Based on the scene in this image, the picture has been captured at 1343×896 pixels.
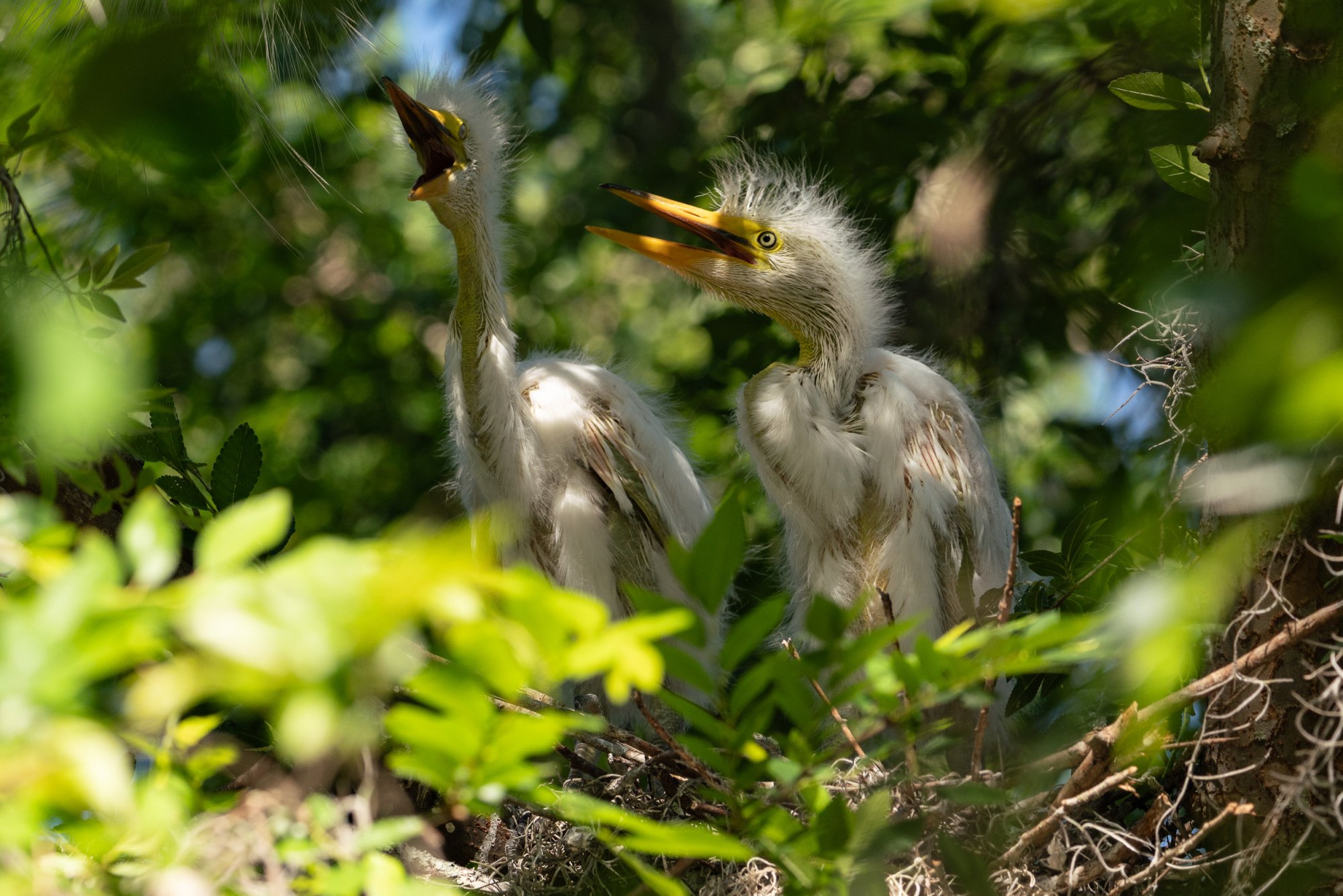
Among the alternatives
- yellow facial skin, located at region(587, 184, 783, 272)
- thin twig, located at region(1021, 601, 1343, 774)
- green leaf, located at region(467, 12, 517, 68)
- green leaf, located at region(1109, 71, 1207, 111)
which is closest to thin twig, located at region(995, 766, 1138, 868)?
thin twig, located at region(1021, 601, 1343, 774)

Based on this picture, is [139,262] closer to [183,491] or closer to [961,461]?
[183,491]

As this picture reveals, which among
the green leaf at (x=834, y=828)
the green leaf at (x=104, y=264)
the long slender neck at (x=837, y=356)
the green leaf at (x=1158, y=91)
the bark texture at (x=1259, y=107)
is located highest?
the bark texture at (x=1259, y=107)

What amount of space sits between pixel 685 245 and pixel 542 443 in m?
0.62

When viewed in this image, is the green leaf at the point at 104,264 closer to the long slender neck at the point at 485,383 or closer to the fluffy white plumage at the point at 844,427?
the long slender neck at the point at 485,383

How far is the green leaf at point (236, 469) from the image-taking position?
6.48 feet

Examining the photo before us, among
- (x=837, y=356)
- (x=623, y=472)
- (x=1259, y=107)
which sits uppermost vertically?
(x=1259, y=107)

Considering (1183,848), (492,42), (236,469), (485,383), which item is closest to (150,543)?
(236,469)

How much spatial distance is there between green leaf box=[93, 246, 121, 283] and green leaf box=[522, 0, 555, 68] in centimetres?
188

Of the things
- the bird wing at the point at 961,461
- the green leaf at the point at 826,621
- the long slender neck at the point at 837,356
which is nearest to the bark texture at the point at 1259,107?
the green leaf at the point at 826,621

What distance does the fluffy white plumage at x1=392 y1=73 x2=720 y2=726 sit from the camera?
276 cm

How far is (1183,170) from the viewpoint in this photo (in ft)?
6.40

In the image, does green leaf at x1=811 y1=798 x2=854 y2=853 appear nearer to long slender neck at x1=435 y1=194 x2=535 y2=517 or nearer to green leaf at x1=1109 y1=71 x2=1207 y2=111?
green leaf at x1=1109 y1=71 x2=1207 y2=111

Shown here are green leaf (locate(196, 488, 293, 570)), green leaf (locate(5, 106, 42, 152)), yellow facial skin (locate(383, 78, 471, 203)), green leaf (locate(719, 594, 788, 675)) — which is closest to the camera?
green leaf (locate(196, 488, 293, 570))

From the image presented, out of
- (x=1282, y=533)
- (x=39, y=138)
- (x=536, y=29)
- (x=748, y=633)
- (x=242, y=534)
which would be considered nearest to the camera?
(x=242, y=534)
